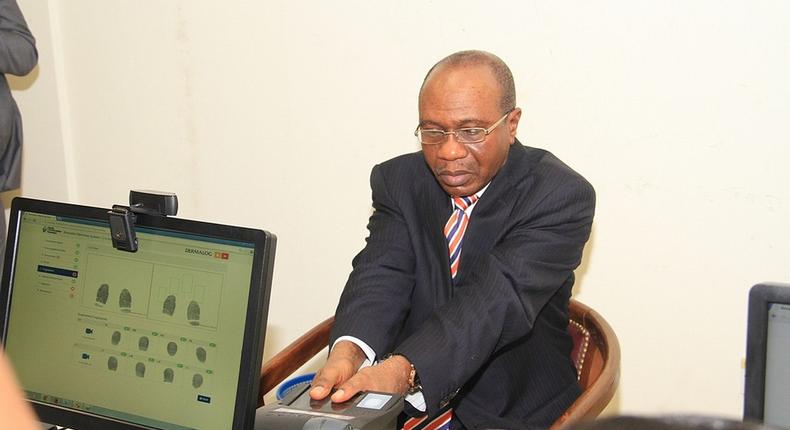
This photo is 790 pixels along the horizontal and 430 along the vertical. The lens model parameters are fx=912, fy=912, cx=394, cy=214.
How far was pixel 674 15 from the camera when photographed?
2582 millimetres

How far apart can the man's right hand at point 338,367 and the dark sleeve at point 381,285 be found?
0.04m

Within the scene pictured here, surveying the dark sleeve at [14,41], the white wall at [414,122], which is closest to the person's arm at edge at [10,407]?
the white wall at [414,122]

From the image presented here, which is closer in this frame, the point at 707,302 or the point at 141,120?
the point at 707,302

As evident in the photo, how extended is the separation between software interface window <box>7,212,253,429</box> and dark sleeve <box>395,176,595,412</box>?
61 cm

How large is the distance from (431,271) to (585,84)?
810 millimetres

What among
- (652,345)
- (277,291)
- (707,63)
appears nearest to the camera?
(707,63)

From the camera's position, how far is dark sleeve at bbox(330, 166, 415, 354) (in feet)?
7.37

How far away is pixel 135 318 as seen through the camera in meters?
1.64

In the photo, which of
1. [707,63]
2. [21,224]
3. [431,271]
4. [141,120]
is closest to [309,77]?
[141,120]

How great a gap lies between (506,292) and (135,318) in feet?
2.85

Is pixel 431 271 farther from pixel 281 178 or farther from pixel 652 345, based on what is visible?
pixel 281 178

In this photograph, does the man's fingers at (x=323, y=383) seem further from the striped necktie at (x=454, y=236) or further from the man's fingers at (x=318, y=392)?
the striped necktie at (x=454, y=236)

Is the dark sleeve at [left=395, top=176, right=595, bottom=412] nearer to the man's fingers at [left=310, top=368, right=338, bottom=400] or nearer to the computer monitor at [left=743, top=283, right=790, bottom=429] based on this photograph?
the man's fingers at [left=310, top=368, right=338, bottom=400]

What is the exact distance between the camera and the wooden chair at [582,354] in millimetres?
1990
